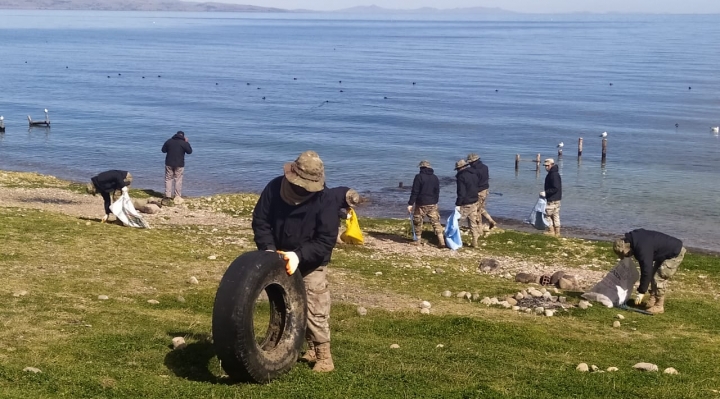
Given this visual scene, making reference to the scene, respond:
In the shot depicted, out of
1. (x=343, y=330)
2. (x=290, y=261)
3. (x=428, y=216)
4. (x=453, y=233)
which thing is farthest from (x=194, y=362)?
(x=453, y=233)

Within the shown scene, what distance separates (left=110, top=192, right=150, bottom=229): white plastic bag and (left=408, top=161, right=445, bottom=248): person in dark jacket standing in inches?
307

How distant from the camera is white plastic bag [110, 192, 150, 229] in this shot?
2395 centimetres

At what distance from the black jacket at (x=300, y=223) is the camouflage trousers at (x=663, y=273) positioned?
9168mm

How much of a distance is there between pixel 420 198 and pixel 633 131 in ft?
148

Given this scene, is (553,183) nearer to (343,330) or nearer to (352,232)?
(352,232)

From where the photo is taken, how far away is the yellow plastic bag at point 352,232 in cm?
2398

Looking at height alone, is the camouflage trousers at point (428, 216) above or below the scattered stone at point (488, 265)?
above

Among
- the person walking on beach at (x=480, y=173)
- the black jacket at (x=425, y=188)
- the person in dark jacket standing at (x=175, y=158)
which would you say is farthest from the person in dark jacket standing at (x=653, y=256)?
the person in dark jacket standing at (x=175, y=158)

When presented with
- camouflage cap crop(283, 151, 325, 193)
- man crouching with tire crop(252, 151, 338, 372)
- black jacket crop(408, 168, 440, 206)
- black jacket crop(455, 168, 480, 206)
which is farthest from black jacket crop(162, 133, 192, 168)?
camouflage cap crop(283, 151, 325, 193)

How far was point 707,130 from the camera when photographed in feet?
218

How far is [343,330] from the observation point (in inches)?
543

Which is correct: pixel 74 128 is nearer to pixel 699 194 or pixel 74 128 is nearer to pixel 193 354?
pixel 699 194

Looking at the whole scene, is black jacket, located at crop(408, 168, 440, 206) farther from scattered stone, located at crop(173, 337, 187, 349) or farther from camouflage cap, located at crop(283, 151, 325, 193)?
camouflage cap, located at crop(283, 151, 325, 193)

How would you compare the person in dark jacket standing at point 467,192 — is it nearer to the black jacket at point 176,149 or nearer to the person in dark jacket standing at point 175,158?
the person in dark jacket standing at point 175,158
